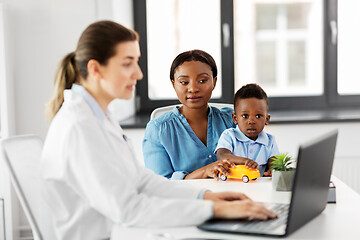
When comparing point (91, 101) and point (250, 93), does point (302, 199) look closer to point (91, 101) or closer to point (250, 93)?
point (91, 101)

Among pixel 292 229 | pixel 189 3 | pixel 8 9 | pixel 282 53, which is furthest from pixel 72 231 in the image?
pixel 282 53

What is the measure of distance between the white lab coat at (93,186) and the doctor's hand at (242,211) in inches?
1.0

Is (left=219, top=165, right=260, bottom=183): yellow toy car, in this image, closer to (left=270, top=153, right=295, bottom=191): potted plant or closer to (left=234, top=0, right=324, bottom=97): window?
(left=270, top=153, right=295, bottom=191): potted plant

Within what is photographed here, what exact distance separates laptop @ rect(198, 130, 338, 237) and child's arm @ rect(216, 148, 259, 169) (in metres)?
0.43

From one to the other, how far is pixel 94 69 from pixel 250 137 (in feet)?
2.72

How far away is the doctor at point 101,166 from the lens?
4.19ft

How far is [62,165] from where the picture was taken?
130 cm

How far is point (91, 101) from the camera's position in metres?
1.42

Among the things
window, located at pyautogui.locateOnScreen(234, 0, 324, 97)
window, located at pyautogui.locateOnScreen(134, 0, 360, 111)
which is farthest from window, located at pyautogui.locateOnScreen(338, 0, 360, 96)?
window, located at pyautogui.locateOnScreen(234, 0, 324, 97)

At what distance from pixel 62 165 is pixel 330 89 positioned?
106 inches

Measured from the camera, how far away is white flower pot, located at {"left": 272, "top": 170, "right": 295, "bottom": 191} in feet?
5.37

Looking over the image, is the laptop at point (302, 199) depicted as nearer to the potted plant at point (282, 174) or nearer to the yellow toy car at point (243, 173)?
the potted plant at point (282, 174)

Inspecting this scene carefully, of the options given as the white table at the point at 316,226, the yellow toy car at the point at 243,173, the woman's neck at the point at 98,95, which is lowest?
the white table at the point at 316,226

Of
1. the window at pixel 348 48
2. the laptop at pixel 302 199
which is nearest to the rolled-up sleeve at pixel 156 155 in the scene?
the laptop at pixel 302 199
